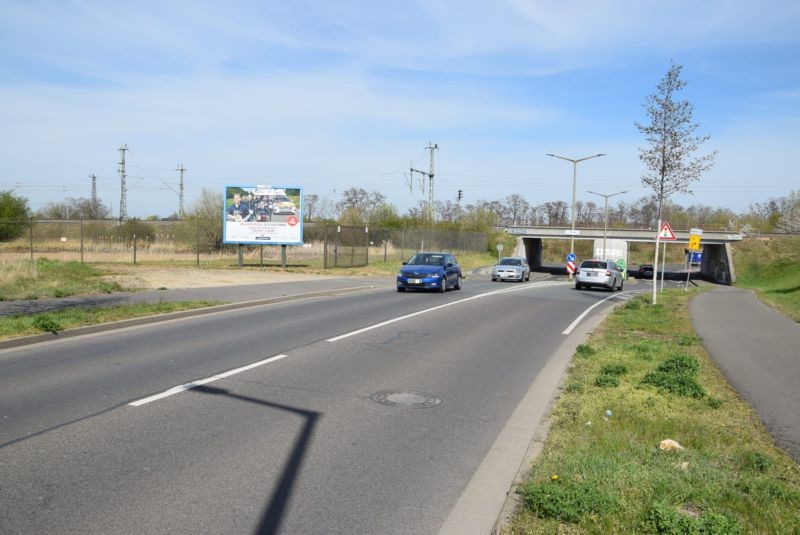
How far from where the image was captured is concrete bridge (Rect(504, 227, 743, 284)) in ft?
198

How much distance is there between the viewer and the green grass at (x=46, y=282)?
17.3 m

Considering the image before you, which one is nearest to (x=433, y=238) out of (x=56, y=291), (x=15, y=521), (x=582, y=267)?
(x=582, y=267)

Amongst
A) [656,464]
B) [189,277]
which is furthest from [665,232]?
[189,277]

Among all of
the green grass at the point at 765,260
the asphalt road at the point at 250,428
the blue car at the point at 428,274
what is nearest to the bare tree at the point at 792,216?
the green grass at the point at 765,260

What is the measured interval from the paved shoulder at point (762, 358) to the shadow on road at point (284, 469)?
403 centimetres

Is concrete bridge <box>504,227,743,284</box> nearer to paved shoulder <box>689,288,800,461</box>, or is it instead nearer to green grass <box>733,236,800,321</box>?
green grass <box>733,236,800,321</box>

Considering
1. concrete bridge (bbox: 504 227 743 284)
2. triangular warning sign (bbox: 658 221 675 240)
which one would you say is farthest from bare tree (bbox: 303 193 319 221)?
triangular warning sign (bbox: 658 221 675 240)

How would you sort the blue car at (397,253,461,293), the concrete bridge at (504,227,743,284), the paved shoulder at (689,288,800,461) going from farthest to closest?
1. the concrete bridge at (504,227,743,284)
2. the blue car at (397,253,461,293)
3. the paved shoulder at (689,288,800,461)

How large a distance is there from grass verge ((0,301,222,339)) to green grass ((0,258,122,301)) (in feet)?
12.6

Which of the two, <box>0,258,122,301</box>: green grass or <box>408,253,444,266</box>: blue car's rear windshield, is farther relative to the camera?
<box>408,253,444,266</box>: blue car's rear windshield

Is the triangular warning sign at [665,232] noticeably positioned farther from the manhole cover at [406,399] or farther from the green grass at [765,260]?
the green grass at [765,260]

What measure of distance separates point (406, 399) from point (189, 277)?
71.5 feet

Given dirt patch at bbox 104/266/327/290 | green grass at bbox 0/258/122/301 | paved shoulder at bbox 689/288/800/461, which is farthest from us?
dirt patch at bbox 104/266/327/290

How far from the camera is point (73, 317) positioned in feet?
41.1
